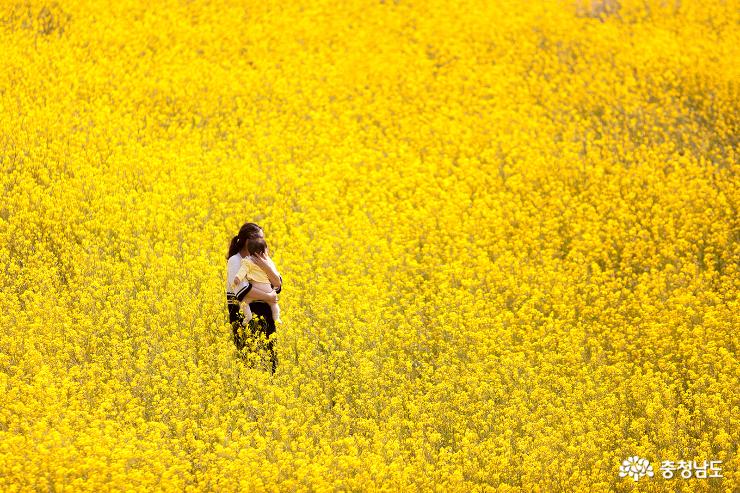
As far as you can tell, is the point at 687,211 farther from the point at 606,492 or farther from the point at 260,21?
the point at 260,21

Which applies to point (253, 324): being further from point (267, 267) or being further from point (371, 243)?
point (371, 243)

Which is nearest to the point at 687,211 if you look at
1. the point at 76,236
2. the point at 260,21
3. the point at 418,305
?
the point at 418,305

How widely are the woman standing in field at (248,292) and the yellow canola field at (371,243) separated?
0.90ft

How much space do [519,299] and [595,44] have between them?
8633mm

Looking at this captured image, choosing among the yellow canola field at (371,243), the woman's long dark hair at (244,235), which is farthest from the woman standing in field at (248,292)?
the yellow canola field at (371,243)

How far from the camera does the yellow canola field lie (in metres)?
7.09

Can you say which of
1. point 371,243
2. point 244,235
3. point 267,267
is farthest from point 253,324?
point 371,243

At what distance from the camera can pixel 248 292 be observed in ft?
25.3

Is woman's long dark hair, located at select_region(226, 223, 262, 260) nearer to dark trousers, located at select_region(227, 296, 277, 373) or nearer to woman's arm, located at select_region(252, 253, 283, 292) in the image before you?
woman's arm, located at select_region(252, 253, 283, 292)

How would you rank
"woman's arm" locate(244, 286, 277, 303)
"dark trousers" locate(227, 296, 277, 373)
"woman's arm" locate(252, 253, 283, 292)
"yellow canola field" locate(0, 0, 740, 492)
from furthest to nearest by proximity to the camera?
"dark trousers" locate(227, 296, 277, 373), "woman's arm" locate(244, 286, 277, 303), "woman's arm" locate(252, 253, 283, 292), "yellow canola field" locate(0, 0, 740, 492)

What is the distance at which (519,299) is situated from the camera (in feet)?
32.2

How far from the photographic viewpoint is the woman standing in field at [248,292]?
25.0 ft

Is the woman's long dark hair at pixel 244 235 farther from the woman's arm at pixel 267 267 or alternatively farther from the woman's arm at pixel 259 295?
the woman's arm at pixel 259 295

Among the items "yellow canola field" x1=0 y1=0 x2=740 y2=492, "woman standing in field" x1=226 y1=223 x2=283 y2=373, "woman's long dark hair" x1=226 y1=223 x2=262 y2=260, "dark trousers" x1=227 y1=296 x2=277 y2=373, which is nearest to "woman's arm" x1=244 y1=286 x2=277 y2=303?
"woman standing in field" x1=226 y1=223 x2=283 y2=373
